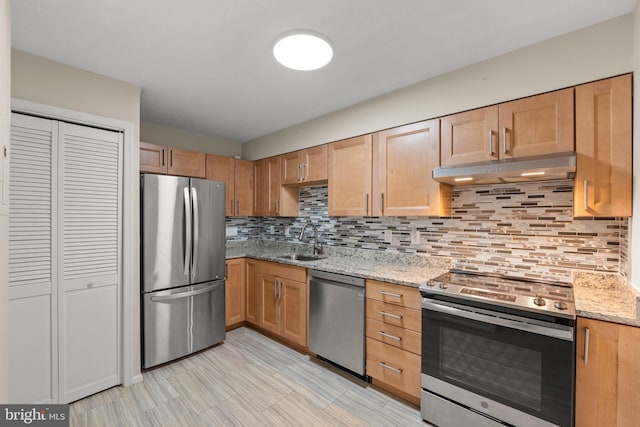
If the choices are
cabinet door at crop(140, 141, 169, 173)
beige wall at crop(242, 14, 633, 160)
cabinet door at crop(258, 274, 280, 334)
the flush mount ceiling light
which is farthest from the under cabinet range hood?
cabinet door at crop(140, 141, 169, 173)

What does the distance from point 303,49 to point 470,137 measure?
1.27 metres

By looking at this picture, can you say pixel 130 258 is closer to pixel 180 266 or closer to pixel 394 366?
pixel 180 266

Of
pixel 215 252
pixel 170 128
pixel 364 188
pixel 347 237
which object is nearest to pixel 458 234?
pixel 364 188

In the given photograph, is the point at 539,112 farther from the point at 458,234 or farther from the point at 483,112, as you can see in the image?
the point at 458,234

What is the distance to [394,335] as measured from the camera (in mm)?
2029

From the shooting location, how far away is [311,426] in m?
1.81

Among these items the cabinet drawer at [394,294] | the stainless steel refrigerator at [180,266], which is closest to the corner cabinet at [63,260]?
the stainless steel refrigerator at [180,266]

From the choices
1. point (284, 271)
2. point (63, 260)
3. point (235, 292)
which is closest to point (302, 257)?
point (284, 271)

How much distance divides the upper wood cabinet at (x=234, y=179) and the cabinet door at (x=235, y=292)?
660 millimetres

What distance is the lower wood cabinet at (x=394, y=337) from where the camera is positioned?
6.31 feet

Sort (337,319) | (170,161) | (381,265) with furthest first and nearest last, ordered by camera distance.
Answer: (170,161)
(381,265)
(337,319)

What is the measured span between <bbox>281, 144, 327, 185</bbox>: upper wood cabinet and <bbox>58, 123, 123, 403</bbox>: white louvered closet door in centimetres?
161

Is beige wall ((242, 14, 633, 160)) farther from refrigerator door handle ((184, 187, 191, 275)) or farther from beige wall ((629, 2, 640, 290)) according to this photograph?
refrigerator door handle ((184, 187, 191, 275))

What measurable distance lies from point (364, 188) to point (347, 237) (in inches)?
28.0
